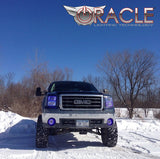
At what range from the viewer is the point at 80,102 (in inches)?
183

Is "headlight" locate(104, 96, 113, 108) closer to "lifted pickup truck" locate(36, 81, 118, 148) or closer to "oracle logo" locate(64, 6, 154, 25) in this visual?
"lifted pickup truck" locate(36, 81, 118, 148)

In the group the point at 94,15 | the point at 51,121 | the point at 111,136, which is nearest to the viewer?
the point at 51,121

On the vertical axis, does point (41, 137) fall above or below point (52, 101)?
below

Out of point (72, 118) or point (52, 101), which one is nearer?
point (72, 118)

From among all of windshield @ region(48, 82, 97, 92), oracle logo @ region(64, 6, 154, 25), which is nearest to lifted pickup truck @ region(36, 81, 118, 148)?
windshield @ region(48, 82, 97, 92)

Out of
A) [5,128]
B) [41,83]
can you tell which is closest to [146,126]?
[5,128]

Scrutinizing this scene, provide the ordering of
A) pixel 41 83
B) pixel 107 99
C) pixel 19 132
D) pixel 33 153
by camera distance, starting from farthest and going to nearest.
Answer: pixel 41 83 < pixel 19 132 < pixel 107 99 < pixel 33 153

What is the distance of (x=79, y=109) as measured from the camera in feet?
15.1

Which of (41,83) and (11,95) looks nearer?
(11,95)

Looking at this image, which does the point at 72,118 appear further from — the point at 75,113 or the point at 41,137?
the point at 41,137

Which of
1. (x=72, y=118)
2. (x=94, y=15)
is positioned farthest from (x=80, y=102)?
(x=94, y=15)

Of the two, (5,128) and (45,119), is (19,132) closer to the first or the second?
(5,128)

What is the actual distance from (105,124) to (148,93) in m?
14.2

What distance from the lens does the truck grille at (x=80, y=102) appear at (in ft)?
15.1
